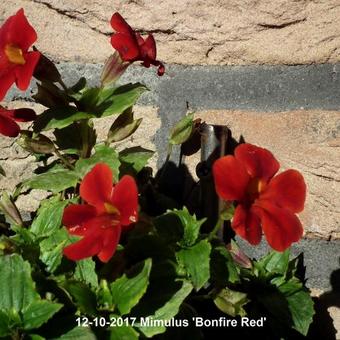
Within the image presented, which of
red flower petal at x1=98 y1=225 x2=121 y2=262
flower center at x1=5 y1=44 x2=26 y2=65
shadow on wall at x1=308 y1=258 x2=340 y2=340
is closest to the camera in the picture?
red flower petal at x1=98 y1=225 x2=121 y2=262

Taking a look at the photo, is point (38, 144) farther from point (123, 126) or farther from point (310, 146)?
point (310, 146)

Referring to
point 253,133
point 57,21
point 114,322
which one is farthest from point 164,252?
point 57,21

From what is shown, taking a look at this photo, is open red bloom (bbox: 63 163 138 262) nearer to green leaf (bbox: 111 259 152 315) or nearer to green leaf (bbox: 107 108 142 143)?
green leaf (bbox: 111 259 152 315)

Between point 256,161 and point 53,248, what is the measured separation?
0.91ft

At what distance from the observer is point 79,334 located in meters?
0.79

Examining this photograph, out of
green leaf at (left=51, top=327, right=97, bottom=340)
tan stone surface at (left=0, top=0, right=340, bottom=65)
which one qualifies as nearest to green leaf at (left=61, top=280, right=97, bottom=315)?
green leaf at (left=51, top=327, right=97, bottom=340)

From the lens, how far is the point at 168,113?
1071 millimetres

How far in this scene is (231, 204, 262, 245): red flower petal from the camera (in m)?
0.76

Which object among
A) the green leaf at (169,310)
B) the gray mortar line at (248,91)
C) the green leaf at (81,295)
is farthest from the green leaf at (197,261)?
the gray mortar line at (248,91)

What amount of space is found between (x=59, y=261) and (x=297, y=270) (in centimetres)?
37

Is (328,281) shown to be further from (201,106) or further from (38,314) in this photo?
(38,314)

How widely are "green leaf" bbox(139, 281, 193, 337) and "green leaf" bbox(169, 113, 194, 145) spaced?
224 mm

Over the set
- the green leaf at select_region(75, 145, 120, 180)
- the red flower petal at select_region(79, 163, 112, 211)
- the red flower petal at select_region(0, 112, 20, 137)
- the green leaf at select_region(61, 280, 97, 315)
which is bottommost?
the green leaf at select_region(61, 280, 97, 315)

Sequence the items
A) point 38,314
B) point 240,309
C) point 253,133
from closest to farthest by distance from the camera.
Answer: point 38,314, point 240,309, point 253,133
